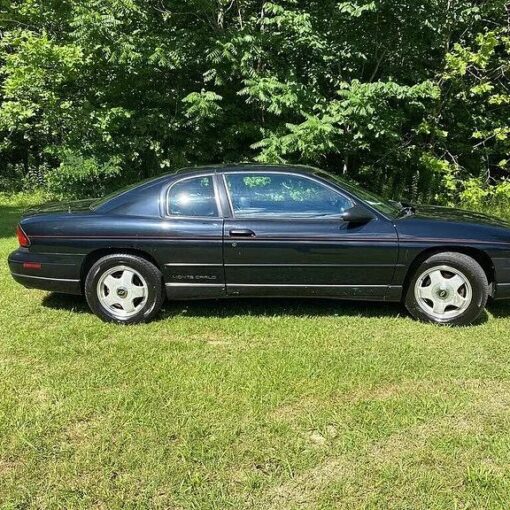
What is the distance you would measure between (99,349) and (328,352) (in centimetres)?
174

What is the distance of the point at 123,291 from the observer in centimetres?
468

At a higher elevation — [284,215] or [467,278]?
[284,215]

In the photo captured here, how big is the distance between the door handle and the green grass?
0.76 m

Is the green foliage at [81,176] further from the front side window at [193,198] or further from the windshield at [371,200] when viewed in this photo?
the windshield at [371,200]

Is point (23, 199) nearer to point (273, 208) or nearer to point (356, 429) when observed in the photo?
point (273, 208)

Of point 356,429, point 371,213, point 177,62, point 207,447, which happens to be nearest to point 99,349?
point 207,447

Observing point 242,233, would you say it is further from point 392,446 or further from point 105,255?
point 392,446

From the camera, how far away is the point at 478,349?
4.12 m

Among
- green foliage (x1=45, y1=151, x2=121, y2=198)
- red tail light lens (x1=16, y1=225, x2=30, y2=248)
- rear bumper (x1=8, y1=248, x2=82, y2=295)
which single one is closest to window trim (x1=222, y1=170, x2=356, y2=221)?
rear bumper (x1=8, y1=248, x2=82, y2=295)

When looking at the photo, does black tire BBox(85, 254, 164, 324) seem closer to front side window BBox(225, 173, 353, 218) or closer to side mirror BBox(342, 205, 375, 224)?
front side window BBox(225, 173, 353, 218)

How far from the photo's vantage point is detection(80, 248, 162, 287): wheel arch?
4.69 meters

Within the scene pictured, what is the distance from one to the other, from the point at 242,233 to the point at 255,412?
1755 millimetres

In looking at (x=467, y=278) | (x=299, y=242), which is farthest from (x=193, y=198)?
(x=467, y=278)

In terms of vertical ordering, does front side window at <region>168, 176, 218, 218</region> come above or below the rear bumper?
above
